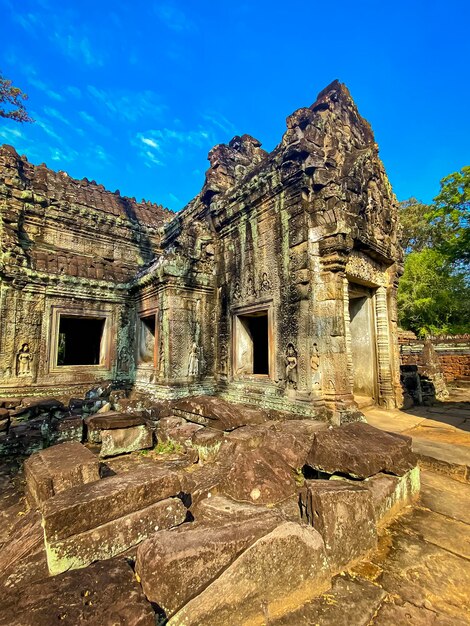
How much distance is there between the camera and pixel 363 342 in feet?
24.3

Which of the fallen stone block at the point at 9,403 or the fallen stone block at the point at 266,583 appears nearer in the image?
the fallen stone block at the point at 266,583

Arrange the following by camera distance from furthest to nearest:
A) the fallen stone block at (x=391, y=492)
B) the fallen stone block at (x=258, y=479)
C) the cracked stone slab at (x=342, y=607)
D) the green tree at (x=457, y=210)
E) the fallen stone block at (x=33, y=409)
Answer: the green tree at (x=457, y=210)
the fallen stone block at (x=33, y=409)
the fallen stone block at (x=258, y=479)
the fallen stone block at (x=391, y=492)
the cracked stone slab at (x=342, y=607)

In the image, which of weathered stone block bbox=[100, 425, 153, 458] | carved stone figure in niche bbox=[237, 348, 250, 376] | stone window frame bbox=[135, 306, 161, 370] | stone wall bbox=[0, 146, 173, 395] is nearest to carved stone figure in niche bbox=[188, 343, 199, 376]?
stone window frame bbox=[135, 306, 161, 370]

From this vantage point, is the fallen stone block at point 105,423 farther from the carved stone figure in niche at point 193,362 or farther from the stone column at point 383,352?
the stone column at point 383,352

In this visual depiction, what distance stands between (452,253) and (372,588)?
14.1 m

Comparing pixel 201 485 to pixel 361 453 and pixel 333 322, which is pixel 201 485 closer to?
pixel 361 453

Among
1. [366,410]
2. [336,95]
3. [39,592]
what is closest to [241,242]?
[336,95]

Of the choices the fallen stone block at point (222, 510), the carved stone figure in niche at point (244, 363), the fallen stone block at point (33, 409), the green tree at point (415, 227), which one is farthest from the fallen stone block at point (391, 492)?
the green tree at point (415, 227)

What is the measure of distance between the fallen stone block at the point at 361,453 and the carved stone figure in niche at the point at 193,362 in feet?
14.0

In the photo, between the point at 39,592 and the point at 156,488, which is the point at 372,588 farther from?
the point at 39,592

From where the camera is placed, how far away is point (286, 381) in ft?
18.9

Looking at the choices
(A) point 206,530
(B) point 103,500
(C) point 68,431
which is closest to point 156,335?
(C) point 68,431

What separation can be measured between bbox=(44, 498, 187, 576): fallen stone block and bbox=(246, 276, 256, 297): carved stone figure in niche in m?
4.78

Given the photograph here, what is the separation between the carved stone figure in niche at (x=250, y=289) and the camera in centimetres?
688
